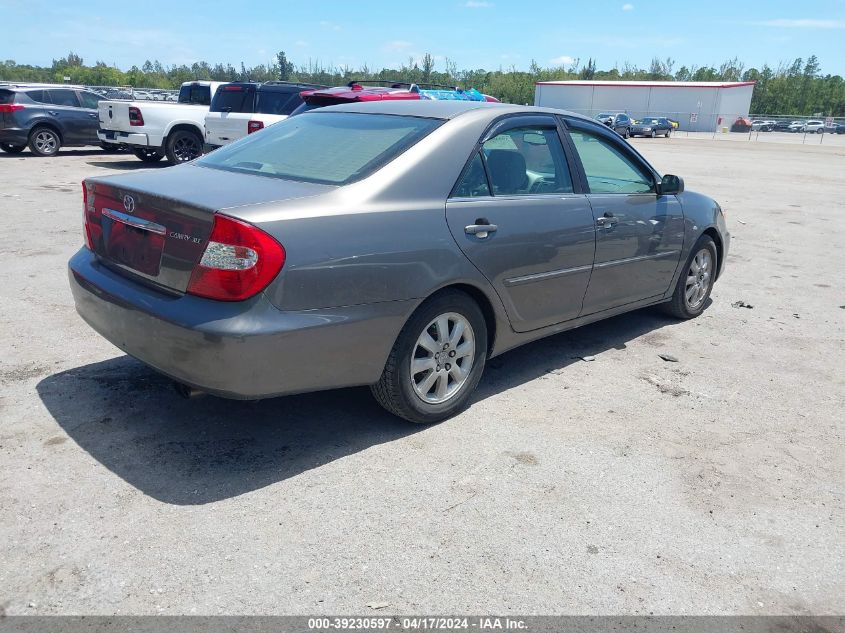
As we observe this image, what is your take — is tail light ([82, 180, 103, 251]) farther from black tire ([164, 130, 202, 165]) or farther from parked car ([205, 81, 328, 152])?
black tire ([164, 130, 202, 165])

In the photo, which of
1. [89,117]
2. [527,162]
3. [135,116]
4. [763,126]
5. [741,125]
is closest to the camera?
[527,162]

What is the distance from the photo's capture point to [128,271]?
11.9 ft

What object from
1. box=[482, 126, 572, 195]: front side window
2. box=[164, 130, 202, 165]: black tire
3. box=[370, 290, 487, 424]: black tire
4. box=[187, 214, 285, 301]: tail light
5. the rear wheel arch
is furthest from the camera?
the rear wheel arch

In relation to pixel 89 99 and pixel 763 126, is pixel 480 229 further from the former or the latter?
pixel 763 126

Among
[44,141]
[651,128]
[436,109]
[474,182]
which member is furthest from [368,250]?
[651,128]

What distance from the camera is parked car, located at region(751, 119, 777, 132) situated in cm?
6850

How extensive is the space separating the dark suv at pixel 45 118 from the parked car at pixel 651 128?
38212 millimetres

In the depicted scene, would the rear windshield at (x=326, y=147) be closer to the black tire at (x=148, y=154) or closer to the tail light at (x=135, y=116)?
the tail light at (x=135, y=116)

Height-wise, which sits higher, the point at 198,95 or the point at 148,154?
the point at 198,95

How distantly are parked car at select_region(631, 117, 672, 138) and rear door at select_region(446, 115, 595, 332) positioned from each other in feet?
154

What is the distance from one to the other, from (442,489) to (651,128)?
49806 millimetres

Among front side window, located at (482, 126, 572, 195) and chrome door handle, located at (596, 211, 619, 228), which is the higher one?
front side window, located at (482, 126, 572, 195)

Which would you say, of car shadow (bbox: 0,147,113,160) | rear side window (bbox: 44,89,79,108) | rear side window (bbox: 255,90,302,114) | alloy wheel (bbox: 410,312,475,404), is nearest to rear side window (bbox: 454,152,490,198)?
alloy wheel (bbox: 410,312,475,404)

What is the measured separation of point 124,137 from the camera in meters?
15.8
